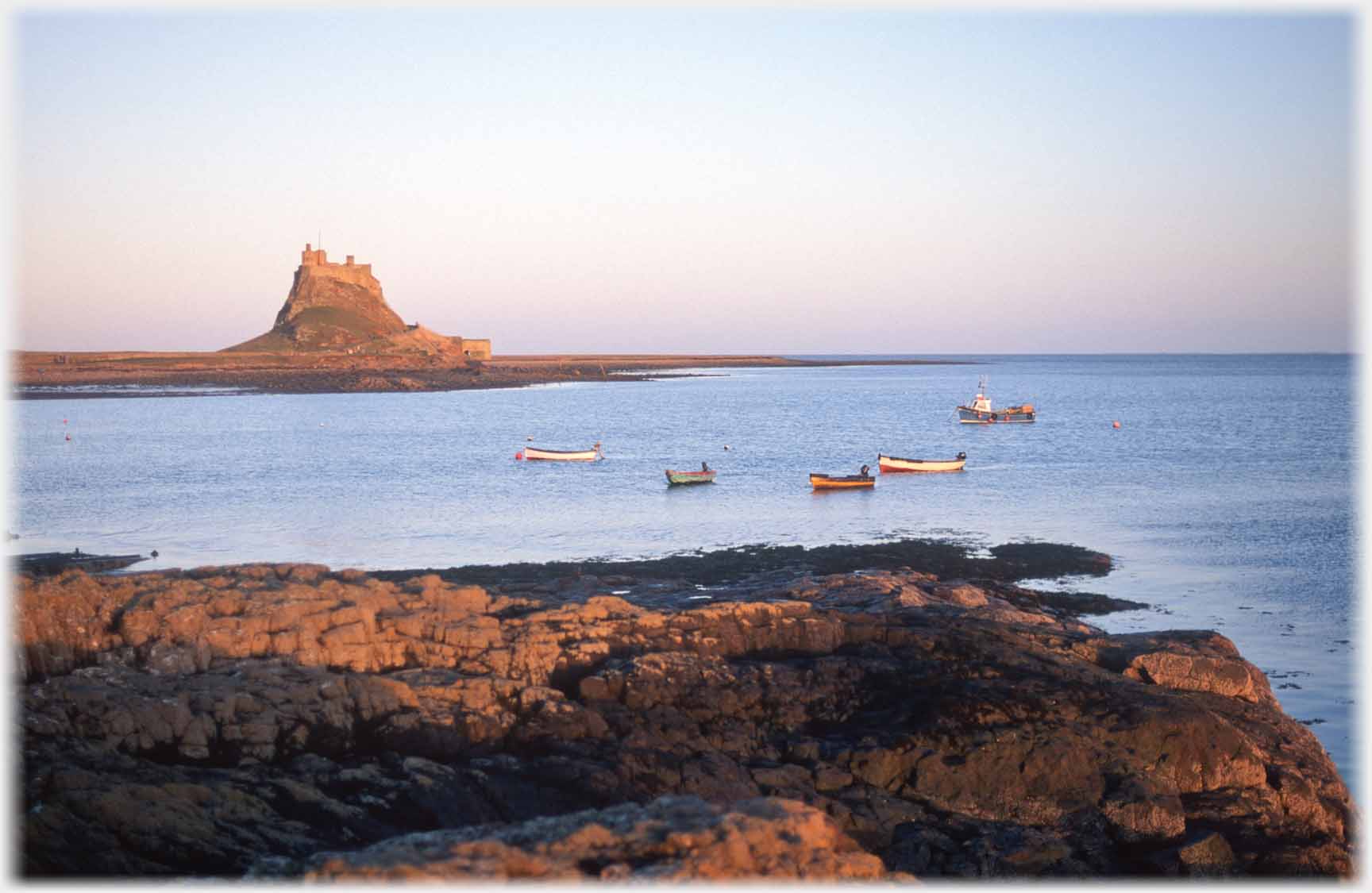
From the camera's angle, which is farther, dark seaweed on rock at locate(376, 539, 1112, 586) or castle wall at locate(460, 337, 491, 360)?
castle wall at locate(460, 337, 491, 360)

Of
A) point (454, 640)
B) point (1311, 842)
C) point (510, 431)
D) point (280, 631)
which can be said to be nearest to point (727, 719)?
point (454, 640)

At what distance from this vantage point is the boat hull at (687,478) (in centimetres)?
3800

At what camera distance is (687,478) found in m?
38.1

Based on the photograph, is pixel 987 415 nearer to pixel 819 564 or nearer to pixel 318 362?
pixel 819 564

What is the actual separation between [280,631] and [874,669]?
645 centimetres

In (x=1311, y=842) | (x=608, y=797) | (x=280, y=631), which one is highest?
(x=280, y=631)

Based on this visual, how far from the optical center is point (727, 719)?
11.8m

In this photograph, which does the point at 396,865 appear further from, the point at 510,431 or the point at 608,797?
the point at 510,431

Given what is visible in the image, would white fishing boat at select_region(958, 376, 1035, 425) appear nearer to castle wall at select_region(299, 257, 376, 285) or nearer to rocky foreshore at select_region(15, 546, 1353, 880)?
rocky foreshore at select_region(15, 546, 1353, 880)

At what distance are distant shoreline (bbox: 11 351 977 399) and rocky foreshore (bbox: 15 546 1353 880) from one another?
7599 centimetres

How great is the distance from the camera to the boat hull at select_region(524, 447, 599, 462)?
45.4 metres

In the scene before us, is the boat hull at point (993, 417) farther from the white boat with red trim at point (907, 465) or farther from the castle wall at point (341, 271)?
the castle wall at point (341, 271)

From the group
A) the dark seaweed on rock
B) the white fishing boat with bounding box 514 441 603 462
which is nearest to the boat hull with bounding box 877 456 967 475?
the white fishing boat with bounding box 514 441 603 462

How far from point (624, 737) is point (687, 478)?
1068 inches
